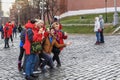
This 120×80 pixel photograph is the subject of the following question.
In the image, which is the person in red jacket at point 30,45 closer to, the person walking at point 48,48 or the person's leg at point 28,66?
the person's leg at point 28,66

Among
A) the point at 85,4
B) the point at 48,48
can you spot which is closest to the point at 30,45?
the point at 48,48

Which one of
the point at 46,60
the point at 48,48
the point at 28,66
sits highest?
the point at 48,48

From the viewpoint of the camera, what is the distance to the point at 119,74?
993 cm

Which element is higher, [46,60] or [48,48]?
[48,48]

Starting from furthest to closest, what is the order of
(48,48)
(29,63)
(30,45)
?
(48,48), (29,63), (30,45)

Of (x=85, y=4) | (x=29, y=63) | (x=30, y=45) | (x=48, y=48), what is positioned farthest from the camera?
(x=85, y=4)

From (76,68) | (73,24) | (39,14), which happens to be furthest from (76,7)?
(76,68)

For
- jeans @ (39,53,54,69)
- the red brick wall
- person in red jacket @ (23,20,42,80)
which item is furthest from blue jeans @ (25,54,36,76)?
the red brick wall

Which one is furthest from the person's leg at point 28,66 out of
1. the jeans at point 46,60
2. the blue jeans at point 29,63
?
the jeans at point 46,60

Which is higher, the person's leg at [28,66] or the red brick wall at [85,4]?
the red brick wall at [85,4]

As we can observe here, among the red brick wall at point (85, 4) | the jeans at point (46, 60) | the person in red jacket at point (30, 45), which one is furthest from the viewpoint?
the red brick wall at point (85, 4)

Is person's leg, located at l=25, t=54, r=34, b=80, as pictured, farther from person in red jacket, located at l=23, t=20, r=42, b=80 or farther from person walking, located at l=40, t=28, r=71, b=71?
person walking, located at l=40, t=28, r=71, b=71

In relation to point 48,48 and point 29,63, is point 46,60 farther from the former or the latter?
point 29,63

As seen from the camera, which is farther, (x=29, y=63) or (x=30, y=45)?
(x=29, y=63)
